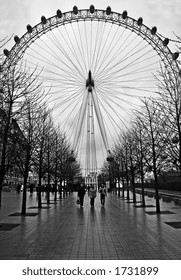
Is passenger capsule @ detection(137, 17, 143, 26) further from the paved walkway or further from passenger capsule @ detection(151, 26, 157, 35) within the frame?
the paved walkway

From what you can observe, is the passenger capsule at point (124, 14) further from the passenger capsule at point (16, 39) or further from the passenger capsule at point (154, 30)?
the passenger capsule at point (16, 39)

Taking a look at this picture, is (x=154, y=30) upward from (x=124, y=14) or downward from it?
downward

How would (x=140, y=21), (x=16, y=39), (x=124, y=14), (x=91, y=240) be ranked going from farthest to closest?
(x=124, y=14) < (x=140, y=21) < (x=16, y=39) < (x=91, y=240)

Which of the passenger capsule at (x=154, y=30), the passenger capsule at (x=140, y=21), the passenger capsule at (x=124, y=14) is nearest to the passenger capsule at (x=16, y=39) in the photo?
the passenger capsule at (x=124, y=14)

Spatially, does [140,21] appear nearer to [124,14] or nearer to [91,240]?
[124,14]

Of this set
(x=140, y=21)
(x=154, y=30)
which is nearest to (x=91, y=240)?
(x=154, y=30)

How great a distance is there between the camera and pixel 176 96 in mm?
14117

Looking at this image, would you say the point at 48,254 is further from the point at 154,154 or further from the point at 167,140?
the point at 154,154

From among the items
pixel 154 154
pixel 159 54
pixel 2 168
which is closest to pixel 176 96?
pixel 154 154

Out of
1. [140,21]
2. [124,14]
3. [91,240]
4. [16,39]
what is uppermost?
[124,14]

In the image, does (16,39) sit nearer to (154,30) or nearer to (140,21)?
(140,21)

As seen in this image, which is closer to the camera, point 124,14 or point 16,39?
point 16,39

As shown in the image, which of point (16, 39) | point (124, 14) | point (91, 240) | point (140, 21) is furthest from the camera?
point (124, 14)
